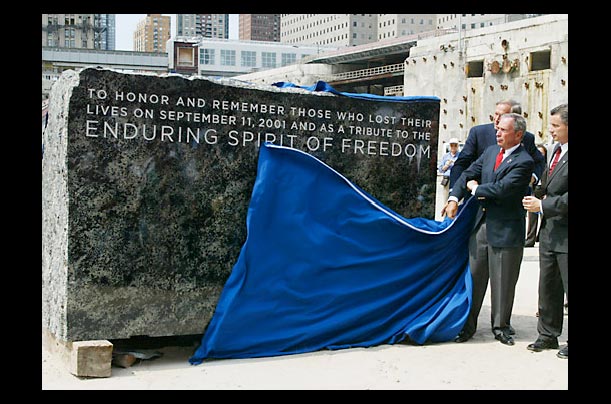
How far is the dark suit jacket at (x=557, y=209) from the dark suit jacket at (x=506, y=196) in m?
0.22

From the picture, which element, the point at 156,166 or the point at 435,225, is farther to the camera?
the point at 435,225

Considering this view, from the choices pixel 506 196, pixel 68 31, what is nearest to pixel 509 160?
pixel 506 196

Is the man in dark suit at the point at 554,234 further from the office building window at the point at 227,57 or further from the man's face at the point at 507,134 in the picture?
the office building window at the point at 227,57

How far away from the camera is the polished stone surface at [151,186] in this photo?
4887 millimetres

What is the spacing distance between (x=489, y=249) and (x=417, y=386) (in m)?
1.57

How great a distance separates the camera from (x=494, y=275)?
5.79 metres

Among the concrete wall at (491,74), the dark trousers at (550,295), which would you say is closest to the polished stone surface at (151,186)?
the dark trousers at (550,295)

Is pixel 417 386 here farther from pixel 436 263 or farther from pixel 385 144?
pixel 385 144

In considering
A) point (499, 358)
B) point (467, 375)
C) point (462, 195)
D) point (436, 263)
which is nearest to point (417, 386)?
point (467, 375)

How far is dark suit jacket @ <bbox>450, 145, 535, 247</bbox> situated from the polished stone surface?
116cm

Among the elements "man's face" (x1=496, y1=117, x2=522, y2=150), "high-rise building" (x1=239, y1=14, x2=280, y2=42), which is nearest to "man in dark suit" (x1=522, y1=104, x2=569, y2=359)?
"man's face" (x1=496, y1=117, x2=522, y2=150)

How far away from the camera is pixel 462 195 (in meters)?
6.09
